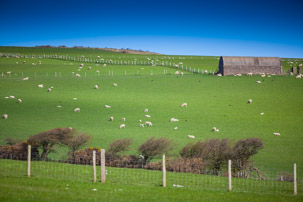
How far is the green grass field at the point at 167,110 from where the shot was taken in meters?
29.1

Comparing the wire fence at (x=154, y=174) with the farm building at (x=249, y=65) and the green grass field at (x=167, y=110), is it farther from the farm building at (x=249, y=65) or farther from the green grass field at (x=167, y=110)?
the farm building at (x=249, y=65)

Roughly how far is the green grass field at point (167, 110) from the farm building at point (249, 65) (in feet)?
19.0

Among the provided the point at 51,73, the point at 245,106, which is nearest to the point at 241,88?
the point at 245,106

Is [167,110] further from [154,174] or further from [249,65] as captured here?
[249,65]

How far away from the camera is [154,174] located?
66.2ft

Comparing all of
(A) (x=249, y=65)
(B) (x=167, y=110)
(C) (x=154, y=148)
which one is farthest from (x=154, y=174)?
(A) (x=249, y=65)

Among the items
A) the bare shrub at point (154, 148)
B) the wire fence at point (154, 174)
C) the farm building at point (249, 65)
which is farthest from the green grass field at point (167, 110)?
the farm building at point (249, 65)

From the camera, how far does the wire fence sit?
17109mm

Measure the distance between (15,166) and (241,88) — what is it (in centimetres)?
4265

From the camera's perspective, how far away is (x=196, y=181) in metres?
18.2

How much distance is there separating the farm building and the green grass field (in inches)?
228

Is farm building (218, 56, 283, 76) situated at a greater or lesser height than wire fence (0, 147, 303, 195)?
greater

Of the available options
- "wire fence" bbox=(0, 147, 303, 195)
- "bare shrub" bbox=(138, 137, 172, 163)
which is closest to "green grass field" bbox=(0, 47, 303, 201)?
"wire fence" bbox=(0, 147, 303, 195)

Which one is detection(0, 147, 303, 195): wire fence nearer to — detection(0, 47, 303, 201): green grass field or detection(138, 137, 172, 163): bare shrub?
detection(138, 137, 172, 163): bare shrub
